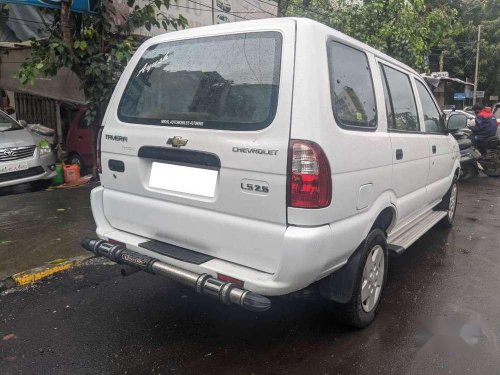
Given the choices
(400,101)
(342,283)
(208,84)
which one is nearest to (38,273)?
(208,84)

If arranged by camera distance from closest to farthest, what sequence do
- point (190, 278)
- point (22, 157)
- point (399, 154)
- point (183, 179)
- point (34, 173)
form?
point (190, 278) < point (183, 179) < point (399, 154) < point (22, 157) < point (34, 173)

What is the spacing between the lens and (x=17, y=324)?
322 centimetres

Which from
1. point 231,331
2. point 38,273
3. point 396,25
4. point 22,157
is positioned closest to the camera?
point 231,331

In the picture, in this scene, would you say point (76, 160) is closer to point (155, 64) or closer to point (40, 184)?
point (40, 184)

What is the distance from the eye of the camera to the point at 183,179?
2748 mm

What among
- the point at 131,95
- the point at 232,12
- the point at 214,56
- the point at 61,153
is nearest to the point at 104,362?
the point at 131,95

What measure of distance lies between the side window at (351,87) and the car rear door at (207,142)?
342mm

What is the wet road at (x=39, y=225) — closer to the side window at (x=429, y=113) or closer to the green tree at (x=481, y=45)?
the side window at (x=429, y=113)

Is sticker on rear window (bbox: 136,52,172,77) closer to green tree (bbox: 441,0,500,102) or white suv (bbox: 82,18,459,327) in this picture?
white suv (bbox: 82,18,459,327)

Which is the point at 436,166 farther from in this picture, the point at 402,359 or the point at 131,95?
the point at 131,95

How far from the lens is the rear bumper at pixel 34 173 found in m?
7.11

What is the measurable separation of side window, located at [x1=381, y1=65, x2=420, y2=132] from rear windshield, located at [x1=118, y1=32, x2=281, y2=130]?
118 centimetres

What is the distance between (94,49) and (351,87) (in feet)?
15.9

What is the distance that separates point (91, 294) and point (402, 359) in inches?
95.7
